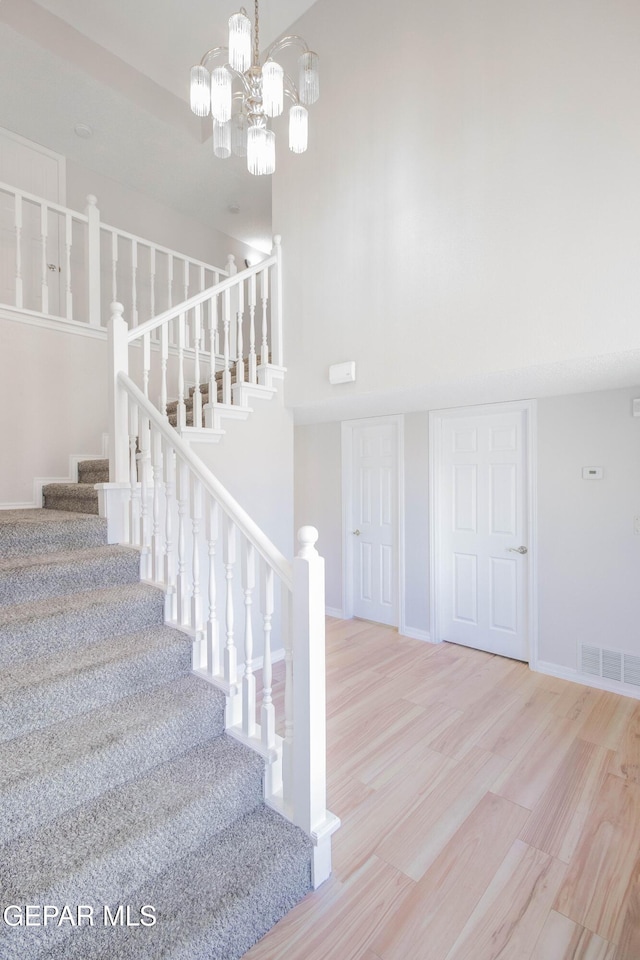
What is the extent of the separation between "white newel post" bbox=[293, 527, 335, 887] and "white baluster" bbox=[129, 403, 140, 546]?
1263 millimetres

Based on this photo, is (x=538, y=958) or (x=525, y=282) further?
(x=525, y=282)

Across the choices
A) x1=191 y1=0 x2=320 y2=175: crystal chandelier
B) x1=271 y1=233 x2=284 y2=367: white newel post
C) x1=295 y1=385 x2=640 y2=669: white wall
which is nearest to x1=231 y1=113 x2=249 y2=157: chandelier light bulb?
x1=191 y1=0 x2=320 y2=175: crystal chandelier

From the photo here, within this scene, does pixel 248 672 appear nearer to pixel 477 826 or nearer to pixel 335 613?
pixel 477 826

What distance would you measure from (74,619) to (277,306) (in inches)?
103

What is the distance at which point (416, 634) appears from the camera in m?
4.00

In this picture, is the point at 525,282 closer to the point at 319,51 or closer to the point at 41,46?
the point at 319,51

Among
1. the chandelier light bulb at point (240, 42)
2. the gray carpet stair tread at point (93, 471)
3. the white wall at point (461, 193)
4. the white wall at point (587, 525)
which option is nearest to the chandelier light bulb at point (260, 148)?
the chandelier light bulb at point (240, 42)

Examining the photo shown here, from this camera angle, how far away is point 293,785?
5.12ft

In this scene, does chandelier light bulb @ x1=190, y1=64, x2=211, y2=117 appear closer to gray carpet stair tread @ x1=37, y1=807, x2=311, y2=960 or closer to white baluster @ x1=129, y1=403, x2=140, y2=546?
white baluster @ x1=129, y1=403, x2=140, y2=546

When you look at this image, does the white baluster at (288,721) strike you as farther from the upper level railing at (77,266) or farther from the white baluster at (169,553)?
the upper level railing at (77,266)

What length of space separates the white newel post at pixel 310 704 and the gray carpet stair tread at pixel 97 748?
440 millimetres

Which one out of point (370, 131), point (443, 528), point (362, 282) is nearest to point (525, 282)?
point (362, 282)

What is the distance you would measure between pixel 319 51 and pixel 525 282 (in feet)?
8.75

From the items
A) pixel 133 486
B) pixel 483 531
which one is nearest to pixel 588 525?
pixel 483 531
